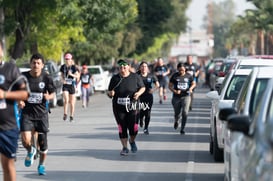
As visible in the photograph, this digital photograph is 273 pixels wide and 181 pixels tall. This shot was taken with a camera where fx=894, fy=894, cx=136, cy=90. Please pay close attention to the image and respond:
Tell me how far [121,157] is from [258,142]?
9.71m

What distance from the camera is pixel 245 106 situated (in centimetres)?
985

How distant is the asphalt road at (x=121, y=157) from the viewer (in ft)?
45.1

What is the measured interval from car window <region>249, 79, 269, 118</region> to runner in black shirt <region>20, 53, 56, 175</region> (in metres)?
4.22

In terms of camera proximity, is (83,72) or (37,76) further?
(83,72)

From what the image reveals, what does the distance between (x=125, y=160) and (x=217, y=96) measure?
6.50ft

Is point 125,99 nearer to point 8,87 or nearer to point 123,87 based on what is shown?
point 123,87

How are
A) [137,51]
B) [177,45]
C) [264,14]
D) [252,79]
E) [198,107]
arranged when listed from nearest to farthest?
[252,79], [198,107], [264,14], [137,51], [177,45]

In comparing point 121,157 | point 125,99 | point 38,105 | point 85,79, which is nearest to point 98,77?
point 85,79

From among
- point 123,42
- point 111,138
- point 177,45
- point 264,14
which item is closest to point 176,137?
point 111,138

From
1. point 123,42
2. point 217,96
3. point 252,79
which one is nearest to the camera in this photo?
point 252,79

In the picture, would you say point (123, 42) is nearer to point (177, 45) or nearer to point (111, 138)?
point (111, 138)

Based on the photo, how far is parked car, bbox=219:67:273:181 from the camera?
9297 millimetres

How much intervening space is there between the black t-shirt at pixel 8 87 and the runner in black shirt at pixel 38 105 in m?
3.87

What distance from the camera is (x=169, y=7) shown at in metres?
75.1
